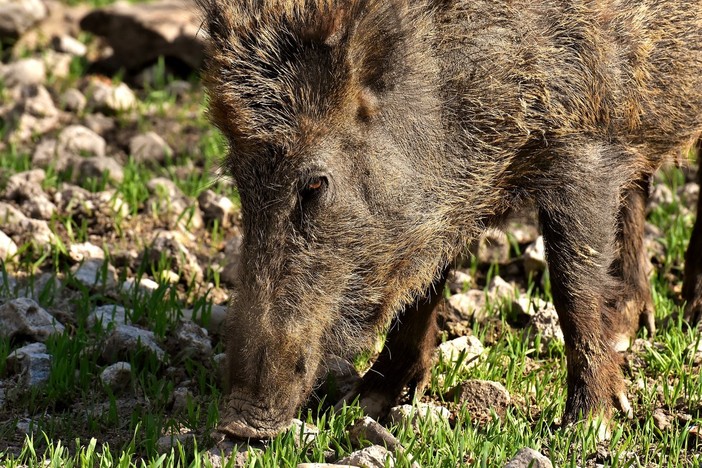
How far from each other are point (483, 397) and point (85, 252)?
99.2 inches

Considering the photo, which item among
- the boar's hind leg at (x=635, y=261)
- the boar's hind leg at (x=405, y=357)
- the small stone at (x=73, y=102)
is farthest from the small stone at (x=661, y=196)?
the small stone at (x=73, y=102)

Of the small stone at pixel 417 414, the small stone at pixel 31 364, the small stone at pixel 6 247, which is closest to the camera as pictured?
the small stone at pixel 417 414

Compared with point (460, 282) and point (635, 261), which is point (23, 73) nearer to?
point (460, 282)

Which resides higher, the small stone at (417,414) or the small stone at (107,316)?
the small stone at (417,414)

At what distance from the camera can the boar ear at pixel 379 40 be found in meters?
4.30

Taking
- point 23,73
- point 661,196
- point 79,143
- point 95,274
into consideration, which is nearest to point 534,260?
point 661,196

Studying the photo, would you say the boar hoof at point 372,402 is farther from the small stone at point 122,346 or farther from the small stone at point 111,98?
the small stone at point 111,98

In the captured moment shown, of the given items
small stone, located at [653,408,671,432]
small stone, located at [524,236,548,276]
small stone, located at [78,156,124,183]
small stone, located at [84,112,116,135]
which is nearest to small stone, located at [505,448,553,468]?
small stone, located at [653,408,671,432]

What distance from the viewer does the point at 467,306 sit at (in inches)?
232

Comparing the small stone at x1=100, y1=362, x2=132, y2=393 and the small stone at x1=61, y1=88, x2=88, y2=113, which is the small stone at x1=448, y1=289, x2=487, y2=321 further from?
the small stone at x1=61, y1=88, x2=88, y2=113

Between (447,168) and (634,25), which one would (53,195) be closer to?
(447,168)

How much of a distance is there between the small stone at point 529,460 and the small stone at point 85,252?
9.80 ft

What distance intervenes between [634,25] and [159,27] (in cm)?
474

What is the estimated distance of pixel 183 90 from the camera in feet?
27.8
